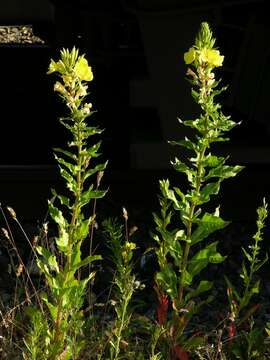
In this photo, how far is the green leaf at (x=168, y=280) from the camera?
8.84ft

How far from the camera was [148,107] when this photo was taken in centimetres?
634

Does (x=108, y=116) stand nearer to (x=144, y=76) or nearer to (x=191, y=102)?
(x=144, y=76)

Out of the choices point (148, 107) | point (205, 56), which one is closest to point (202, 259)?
point (205, 56)

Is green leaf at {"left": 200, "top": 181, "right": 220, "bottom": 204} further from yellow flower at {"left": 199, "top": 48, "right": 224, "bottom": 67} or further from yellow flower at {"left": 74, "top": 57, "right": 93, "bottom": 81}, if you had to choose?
yellow flower at {"left": 74, "top": 57, "right": 93, "bottom": 81}

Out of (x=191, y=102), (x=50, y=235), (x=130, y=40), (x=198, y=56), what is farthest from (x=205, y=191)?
(x=130, y=40)

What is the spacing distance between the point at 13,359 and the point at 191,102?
7.59 ft

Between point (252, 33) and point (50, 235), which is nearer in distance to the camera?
point (50, 235)

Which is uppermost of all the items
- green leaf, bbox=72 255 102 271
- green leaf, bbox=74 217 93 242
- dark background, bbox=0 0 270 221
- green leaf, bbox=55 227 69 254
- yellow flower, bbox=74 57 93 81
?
yellow flower, bbox=74 57 93 81

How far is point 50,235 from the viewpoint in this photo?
4.51m

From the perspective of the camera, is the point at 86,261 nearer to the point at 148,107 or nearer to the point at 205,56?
the point at 205,56

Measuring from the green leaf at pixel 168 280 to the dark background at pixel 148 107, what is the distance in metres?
2.07

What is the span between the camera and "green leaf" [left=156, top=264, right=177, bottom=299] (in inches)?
106

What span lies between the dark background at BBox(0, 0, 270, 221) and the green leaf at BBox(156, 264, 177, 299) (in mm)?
2072

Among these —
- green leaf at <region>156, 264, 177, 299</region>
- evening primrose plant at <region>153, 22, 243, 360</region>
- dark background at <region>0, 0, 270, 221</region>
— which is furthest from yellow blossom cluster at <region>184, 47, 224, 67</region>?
dark background at <region>0, 0, 270, 221</region>
